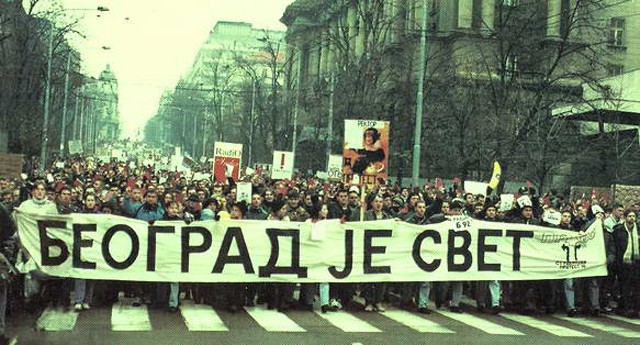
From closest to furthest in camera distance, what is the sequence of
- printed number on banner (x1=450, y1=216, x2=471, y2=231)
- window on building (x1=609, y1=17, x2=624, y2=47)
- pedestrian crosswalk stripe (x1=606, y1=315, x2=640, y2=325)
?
pedestrian crosswalk stripe (x1=606, y1=315, x2=640, y2=325)
printed number on banner (x1=450, y1=216, x2=471, y2=231)
window on building (x1=609, y1=17, x2=624, y2=47)

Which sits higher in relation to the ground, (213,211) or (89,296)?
(213,211)

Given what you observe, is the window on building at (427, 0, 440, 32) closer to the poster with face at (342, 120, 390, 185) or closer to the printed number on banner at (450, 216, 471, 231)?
the poster with face at (342, 120, 390, 185)

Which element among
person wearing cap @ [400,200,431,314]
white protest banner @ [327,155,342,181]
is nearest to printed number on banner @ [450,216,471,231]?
person wearing cap @ [400,200,431,314]

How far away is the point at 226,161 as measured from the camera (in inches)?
1054

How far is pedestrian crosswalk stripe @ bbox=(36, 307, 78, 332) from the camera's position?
409 inches

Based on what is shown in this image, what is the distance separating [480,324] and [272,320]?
272 cm

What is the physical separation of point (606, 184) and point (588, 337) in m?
26.7

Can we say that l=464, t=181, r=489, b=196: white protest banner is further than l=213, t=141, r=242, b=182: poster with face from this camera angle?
No

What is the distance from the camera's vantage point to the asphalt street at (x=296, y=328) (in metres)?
10.0

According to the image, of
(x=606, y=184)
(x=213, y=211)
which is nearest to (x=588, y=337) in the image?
(x=213, y=211)

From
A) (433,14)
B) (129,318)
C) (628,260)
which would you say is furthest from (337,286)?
(433,14)

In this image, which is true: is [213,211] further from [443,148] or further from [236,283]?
[443,148]

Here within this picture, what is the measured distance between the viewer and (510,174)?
127 ft

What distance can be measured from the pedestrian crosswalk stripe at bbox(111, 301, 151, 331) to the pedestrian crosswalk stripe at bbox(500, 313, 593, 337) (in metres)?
4.99
